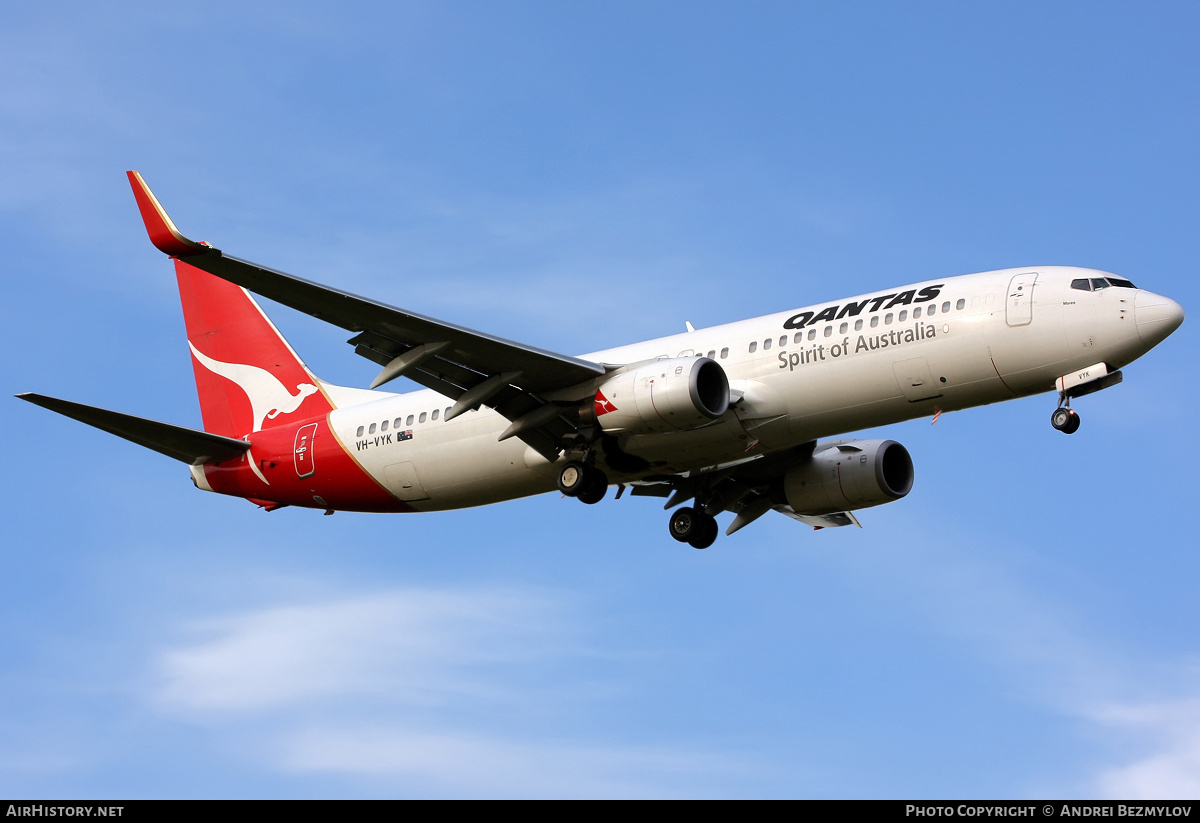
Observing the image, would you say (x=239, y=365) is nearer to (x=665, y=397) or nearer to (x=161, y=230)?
(x=161, y=230)

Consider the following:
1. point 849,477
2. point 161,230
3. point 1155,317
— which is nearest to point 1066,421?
→ point 1155,317

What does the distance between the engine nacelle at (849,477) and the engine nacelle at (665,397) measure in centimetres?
589

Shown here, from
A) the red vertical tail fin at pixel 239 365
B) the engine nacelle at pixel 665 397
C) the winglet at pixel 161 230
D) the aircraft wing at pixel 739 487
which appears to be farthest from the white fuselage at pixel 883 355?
the winglet at pixel 161 230

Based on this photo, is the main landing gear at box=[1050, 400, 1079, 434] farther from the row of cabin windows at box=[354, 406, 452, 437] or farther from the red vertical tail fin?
the red vertical tail fin

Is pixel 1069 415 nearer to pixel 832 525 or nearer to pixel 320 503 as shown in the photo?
pixel 832 525

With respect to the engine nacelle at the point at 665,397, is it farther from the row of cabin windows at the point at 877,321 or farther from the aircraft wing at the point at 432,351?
Result: the row of cabin windows at the point at 877,321

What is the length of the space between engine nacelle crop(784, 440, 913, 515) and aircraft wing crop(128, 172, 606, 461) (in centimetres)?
707

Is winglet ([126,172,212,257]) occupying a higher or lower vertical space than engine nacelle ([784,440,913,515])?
higher

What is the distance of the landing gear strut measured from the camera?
36.7 m

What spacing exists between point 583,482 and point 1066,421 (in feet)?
35.0

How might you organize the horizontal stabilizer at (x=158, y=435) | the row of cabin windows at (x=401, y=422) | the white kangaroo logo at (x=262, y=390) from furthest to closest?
the white kangaroo logo at (x=262, y=390)
the row of cabin windows at (x=401, y=422)
the horizontal stabilizer at (x=158, y=435)

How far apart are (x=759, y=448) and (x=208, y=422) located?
17.8 meters

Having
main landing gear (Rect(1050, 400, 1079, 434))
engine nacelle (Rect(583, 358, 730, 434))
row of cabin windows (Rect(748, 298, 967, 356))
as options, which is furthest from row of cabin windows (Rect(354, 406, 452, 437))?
main landing gear (Rect(1050, 400, 1079, 434))

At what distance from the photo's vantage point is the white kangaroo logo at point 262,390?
129ft
